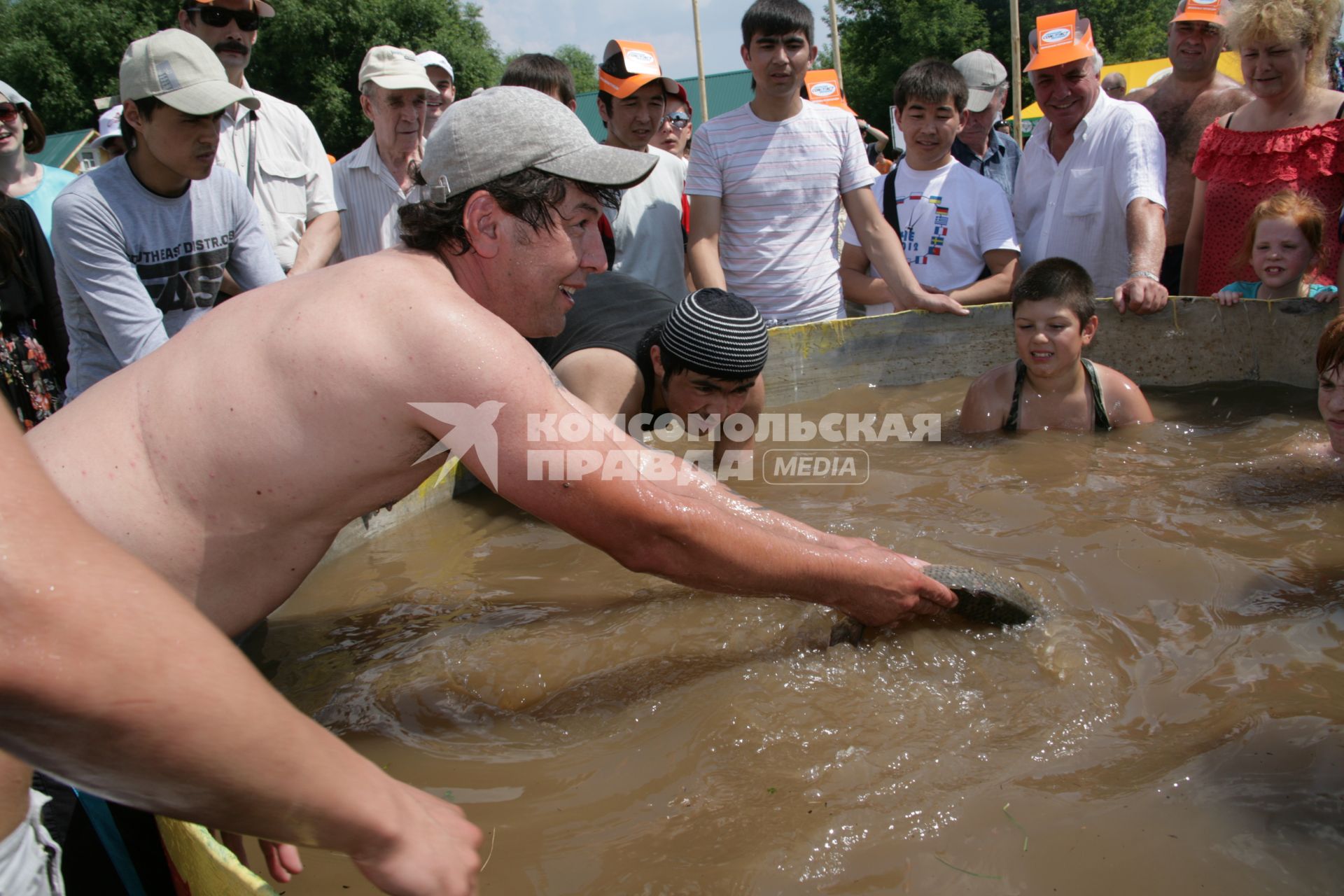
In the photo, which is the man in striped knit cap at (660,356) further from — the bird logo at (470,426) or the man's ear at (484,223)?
the bird logo at (470,426)

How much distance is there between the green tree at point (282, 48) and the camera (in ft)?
104

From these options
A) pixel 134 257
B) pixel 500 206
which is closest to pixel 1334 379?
pixel 500 206

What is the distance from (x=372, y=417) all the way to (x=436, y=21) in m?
37.8

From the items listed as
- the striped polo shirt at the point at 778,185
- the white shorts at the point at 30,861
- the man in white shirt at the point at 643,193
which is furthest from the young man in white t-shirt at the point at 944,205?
the white shorts at the point at 30,861

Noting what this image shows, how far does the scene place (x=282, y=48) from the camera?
31.9 m

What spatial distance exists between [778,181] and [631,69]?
0.94m

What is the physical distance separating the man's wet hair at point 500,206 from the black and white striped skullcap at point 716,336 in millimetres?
1035

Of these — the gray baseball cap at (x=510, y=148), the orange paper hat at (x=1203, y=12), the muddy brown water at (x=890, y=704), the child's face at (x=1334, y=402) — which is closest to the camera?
the muddy brown water at (x=890, y=704)

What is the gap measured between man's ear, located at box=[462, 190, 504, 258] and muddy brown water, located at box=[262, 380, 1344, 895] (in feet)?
3.74

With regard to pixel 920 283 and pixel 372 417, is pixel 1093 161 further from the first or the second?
pixel 372 417

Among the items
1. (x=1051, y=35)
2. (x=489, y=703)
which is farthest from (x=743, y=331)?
(x=1051, y=35)

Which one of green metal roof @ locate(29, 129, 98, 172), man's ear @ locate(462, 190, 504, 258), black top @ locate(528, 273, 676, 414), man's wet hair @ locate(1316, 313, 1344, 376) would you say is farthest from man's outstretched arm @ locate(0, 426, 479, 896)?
green metal roof @ locate(29, 129, 98, 172)

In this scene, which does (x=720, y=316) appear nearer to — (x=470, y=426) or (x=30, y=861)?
(x=470, y=426)

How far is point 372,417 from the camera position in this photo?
192 centimetres
